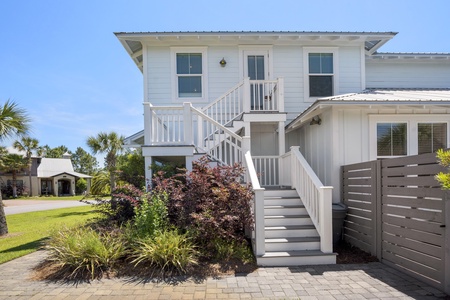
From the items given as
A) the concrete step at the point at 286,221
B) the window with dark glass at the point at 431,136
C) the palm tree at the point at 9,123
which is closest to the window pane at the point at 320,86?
the window with dark glass at the point at 431,136

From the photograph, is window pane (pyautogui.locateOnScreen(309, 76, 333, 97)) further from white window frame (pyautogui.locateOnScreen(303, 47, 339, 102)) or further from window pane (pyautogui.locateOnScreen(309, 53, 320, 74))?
window pane (pyautogui.locateOnScreen(309, 53, 320, 74))

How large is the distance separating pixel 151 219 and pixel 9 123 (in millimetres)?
6915

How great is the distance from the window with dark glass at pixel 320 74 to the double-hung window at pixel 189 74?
154 inches

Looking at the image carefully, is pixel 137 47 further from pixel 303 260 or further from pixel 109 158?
pixel 109 158

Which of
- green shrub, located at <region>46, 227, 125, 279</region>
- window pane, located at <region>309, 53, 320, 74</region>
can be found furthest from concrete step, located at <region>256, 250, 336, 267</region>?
window pane, located at <region>309, 53, 320, 74</region>

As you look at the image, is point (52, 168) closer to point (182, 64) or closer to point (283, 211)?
point (182, 64)

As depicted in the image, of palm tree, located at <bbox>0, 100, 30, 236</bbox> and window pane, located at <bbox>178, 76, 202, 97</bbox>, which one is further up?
window pane, located at <bbox>178, 76, 202, 97</bbox>

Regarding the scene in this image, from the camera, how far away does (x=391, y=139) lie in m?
6.57

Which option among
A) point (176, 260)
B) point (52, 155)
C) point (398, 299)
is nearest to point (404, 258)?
point (398, 299)

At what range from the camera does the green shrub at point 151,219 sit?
15.7 ft

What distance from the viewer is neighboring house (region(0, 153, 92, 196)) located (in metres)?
31.7

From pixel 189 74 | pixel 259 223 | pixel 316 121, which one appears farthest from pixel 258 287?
pixel 189 74

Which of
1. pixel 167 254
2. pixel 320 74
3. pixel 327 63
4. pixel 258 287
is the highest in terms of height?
pixel 327 63

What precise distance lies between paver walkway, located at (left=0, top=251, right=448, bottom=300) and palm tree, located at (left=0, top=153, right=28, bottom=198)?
31.4 m
